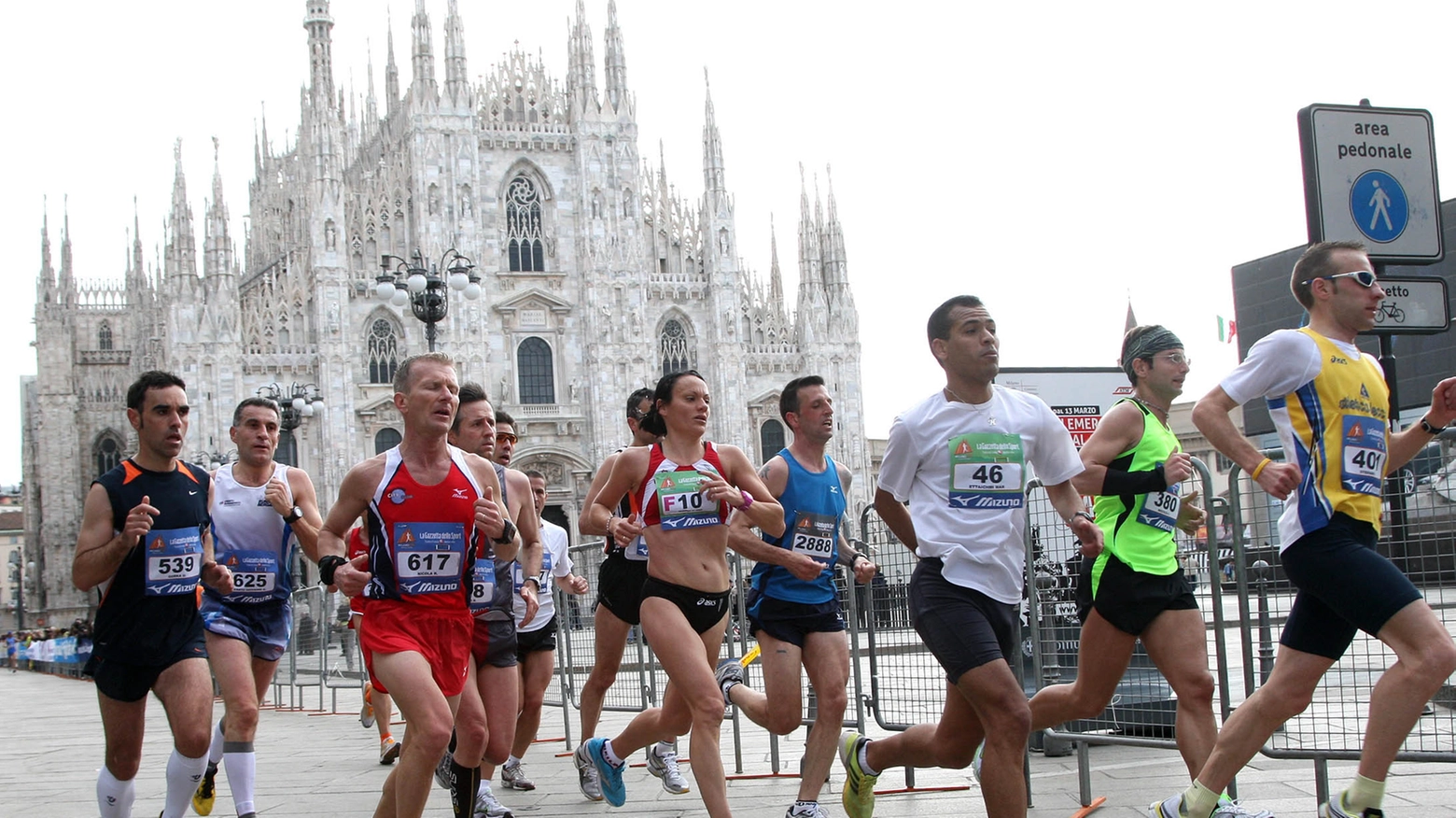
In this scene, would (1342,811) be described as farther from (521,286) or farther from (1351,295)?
(521,286)

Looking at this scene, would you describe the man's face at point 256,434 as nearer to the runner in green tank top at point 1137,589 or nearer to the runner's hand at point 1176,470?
the runner in green tank top at point 1137,589

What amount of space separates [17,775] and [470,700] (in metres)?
5.87

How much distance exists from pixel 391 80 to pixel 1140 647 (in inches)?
1738

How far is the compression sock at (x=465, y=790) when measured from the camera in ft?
17.8

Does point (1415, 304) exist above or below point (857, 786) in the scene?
above

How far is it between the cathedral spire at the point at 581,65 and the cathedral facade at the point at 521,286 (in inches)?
2.9

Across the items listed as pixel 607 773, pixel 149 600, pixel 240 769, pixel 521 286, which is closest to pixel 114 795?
pixel 240 769

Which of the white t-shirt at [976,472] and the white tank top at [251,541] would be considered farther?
the white tank top at [251,541]

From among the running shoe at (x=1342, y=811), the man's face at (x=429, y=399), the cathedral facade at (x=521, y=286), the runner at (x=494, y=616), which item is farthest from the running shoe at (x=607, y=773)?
the cathedral facade at (x=521, y=286)

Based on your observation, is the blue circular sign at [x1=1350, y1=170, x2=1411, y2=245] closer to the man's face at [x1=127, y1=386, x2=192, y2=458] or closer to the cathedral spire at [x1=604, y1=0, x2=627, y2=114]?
the man's face at [x1=127, y1=386, x2=192, y2=458]

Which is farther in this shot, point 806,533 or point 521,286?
point 521,286

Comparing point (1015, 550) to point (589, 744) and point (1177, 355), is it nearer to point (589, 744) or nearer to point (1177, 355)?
point (1177, 355)

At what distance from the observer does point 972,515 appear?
16.4ft

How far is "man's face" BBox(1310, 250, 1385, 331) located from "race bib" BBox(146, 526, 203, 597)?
4.37 meters
